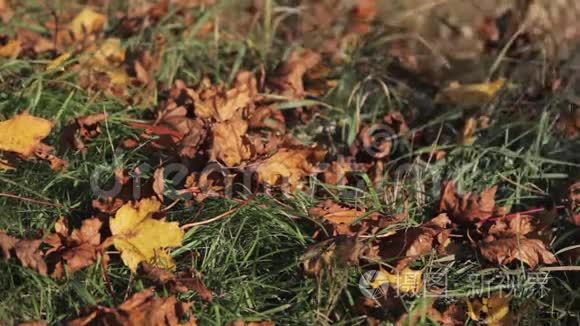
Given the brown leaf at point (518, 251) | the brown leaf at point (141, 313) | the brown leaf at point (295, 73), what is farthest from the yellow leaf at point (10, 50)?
the brown leaf at point (518, 251)

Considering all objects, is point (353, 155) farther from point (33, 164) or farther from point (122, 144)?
point (33, 164)

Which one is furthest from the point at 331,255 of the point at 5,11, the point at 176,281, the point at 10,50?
the point at 5,11

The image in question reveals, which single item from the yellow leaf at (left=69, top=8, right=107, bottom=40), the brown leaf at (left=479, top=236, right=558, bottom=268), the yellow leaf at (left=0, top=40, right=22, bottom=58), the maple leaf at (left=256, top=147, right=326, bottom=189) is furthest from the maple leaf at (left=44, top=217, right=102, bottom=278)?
the yellow leaf at (left=69, top=8, right=107, bottom=40)

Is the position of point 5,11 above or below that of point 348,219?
above

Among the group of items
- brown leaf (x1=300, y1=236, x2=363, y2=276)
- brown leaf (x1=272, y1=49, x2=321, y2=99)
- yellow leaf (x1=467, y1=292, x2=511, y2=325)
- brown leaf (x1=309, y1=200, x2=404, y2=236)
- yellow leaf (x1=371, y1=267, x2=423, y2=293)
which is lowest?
yellow leaf (x1=467, y1=292, x2=511, y2=325)

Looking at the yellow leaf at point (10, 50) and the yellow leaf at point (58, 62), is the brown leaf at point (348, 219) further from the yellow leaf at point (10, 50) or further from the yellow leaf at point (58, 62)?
the yellow leaf at point (10, 50)

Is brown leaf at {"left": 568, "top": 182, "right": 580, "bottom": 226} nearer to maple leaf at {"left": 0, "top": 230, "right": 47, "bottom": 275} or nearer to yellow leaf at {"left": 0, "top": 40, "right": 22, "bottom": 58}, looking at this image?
maple leaf at {"left": 0, "top": 230, "right": 47, "bottom": 275}

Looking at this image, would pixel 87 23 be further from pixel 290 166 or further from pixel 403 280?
pixel 403 280
